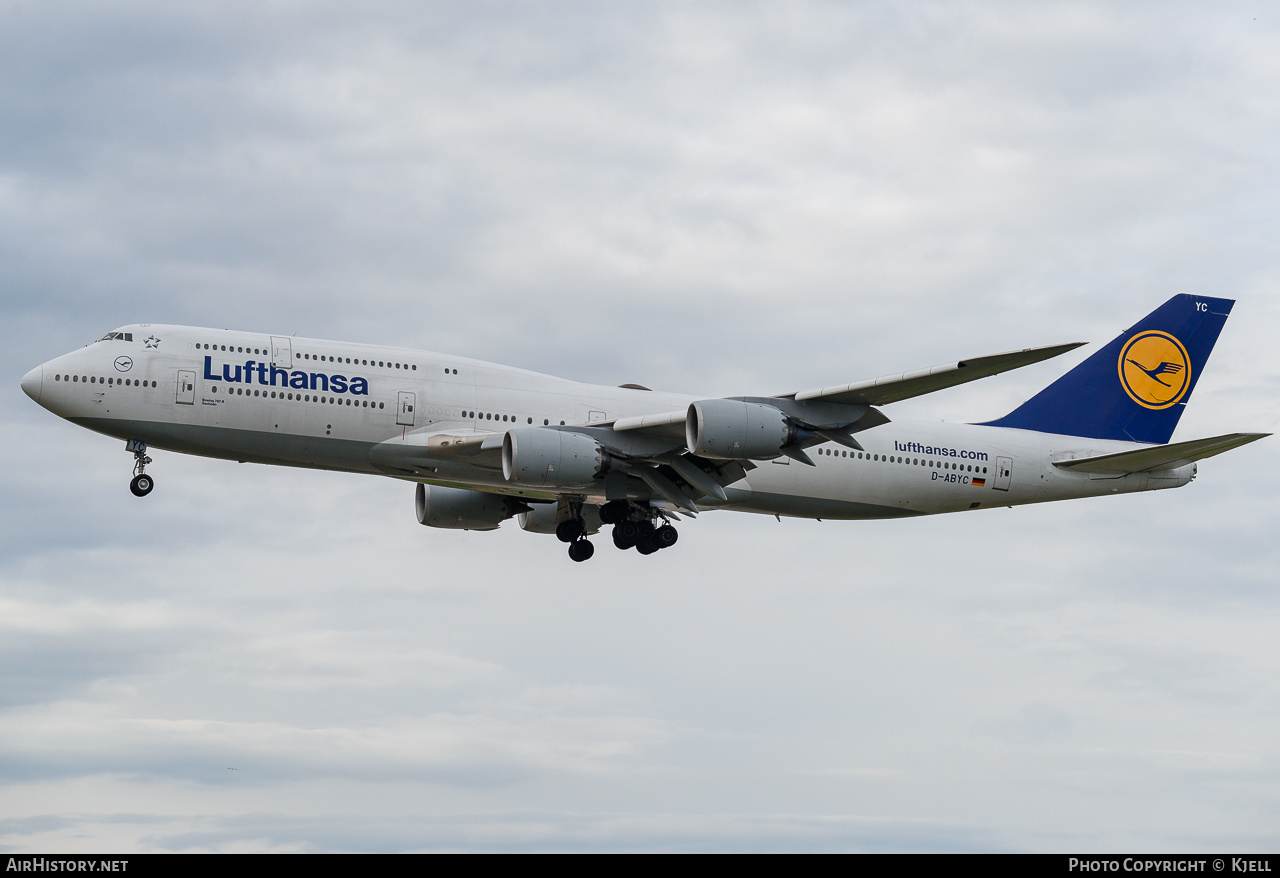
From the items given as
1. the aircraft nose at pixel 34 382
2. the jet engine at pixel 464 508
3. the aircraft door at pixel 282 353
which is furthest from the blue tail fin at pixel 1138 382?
the aircraft nose at pixel 34 382

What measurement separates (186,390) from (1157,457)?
87.9 ft

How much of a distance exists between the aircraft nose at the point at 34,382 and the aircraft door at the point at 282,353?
5703mm

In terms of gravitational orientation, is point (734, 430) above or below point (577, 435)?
below

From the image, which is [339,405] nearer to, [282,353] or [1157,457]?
[282,353]

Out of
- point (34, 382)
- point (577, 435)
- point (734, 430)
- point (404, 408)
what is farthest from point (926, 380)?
point (34, 382)

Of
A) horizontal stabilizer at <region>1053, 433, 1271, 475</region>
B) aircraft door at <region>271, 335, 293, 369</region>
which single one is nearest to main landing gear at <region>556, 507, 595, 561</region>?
aircraft door at <region>271, 335, 293, 369</region>

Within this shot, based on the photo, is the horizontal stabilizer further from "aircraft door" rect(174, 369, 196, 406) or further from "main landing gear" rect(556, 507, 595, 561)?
"aircraft door" rect(174, 369, 196, 406)

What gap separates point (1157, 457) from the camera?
38.8m

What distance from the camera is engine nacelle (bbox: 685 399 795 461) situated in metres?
32.6

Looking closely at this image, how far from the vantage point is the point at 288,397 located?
3434 centimetres

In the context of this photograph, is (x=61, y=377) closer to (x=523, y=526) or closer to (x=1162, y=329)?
(x=523, y=526)

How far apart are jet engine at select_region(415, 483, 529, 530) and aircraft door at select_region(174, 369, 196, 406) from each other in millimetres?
9747

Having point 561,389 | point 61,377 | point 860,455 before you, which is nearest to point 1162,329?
point 860,455
